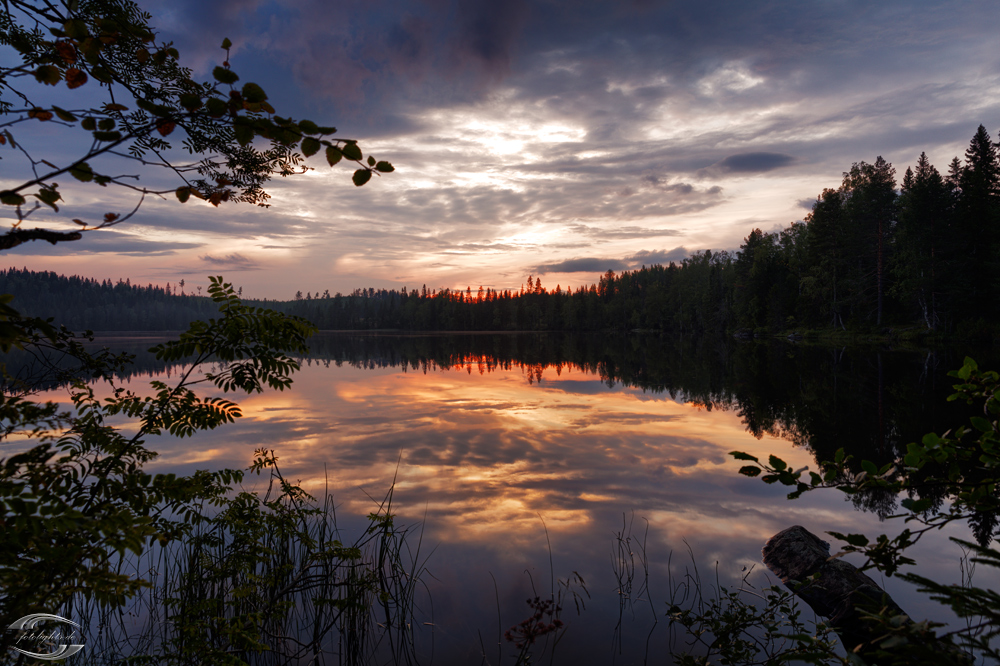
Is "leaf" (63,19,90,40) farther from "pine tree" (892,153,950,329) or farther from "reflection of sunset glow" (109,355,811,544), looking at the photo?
"pine tree" (892,153,950,329)

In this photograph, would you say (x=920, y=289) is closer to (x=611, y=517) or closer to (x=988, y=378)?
(x=611, y=517)

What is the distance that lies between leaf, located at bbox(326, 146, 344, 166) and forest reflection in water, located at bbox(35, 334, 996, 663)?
643 centimetres

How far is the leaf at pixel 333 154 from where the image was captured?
2.26 meters

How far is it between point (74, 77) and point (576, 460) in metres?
13.3

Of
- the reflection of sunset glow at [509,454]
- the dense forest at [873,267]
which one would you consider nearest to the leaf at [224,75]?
the reflection of sunset glow at [509,454]

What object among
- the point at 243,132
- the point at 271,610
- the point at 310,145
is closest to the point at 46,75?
the point at 243,132

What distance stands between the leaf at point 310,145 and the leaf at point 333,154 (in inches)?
2.7

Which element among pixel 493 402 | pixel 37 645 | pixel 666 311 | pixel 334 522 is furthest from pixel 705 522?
pixel 666 311

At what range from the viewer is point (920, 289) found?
49406 millimetres

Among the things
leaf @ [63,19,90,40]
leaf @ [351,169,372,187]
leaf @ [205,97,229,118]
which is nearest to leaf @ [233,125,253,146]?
leaf @ [205,97,229,118]

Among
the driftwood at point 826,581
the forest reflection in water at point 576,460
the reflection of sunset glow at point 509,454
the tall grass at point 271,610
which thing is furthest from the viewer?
the reflection of sunset glow at point 509,454

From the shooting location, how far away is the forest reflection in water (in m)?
8.08

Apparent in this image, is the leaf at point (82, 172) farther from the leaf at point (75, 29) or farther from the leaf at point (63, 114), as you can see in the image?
the leaf at point (75, 29)

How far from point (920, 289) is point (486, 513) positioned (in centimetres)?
5965
